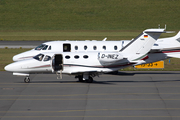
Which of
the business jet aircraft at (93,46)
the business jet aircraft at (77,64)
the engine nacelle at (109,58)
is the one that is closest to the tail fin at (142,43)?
the business jet aircraft at (77,64)

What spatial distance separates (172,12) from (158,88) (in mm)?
80666

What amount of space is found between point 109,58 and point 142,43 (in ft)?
10.4

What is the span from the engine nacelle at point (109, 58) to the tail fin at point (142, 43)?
1382 mm

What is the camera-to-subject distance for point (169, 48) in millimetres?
29438

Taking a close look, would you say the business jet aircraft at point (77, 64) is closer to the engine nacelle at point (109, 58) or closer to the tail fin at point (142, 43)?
the engine nacelle at point (109, 58)

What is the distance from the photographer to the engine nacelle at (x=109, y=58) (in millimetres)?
24172

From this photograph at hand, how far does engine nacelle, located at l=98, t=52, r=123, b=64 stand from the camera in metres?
24.2

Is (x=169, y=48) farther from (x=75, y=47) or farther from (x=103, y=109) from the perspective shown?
(x=103, y=109)

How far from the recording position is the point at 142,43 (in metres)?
25.5

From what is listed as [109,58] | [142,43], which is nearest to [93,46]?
[142,43]

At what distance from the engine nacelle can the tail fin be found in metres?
1.38

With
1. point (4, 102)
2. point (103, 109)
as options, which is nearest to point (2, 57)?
point (4, 102)

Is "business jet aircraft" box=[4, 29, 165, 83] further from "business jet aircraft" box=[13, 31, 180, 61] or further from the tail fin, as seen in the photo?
"business jet aircraft" box=[13, 31, 180, 61]

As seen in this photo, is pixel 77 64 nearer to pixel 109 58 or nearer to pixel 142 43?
pixel 109 58
